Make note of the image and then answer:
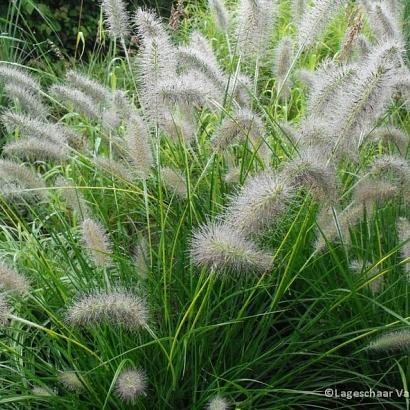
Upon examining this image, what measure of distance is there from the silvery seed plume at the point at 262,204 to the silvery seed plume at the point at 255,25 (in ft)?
3.40

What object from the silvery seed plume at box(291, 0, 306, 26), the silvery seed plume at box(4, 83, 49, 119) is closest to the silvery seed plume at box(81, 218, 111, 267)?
the silvery seed plume at box(4, 83, 49, 119)

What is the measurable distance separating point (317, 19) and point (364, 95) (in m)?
0.79

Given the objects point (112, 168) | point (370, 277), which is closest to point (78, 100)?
point (112, 168)

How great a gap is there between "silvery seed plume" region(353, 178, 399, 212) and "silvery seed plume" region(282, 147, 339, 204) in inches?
9.0

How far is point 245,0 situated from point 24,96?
2.83ft

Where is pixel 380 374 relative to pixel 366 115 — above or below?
below

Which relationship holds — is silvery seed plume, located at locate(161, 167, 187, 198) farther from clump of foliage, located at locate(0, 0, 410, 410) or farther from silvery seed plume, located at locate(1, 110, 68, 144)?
silvery seed plume, located at locate(1, 110, 68, 144)

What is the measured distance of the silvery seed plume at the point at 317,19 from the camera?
8.39 feet

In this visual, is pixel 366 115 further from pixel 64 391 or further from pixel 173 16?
pixel 173 16

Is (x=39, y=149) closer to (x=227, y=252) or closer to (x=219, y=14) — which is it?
(x=227, y=252)

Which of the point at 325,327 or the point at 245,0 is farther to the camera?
the point at 245,0

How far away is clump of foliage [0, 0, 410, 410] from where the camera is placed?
191 centimetres

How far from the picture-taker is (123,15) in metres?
2.74

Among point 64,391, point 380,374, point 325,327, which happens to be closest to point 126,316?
point 64,391
